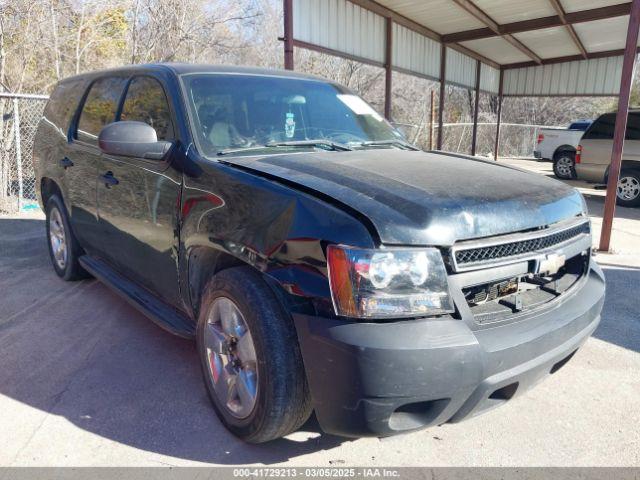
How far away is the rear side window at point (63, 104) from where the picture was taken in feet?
15.2

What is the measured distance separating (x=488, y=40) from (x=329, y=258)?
14.4m

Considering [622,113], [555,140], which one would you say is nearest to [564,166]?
[555,140]

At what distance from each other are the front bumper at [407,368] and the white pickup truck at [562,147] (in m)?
15.9

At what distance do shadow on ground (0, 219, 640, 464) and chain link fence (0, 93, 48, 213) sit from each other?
3.68 meters

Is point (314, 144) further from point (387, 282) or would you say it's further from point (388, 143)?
point (387, 282)

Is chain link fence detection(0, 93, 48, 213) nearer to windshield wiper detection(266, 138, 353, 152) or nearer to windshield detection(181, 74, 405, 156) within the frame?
windshield detection(181, 74, 405, 156)

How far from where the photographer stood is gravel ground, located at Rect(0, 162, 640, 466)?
2.54 m

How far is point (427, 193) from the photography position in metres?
2.31

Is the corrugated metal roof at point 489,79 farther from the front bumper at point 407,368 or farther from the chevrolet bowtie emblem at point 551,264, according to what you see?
the front bumper at point 407,368

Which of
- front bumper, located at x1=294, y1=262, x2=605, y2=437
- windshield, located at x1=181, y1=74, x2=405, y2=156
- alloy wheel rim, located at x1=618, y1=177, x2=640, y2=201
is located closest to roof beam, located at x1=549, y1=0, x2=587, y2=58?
alloy wheel rim, located at x1=618, y1=177, x2=640, y2=201

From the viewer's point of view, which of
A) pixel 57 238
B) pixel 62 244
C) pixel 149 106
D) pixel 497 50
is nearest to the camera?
pixel 149 106

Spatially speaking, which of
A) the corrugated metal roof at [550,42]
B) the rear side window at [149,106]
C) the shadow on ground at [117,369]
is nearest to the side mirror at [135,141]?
the rear side window at [149,106]

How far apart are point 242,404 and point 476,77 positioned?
17091mm

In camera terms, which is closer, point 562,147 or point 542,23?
point 542,23
